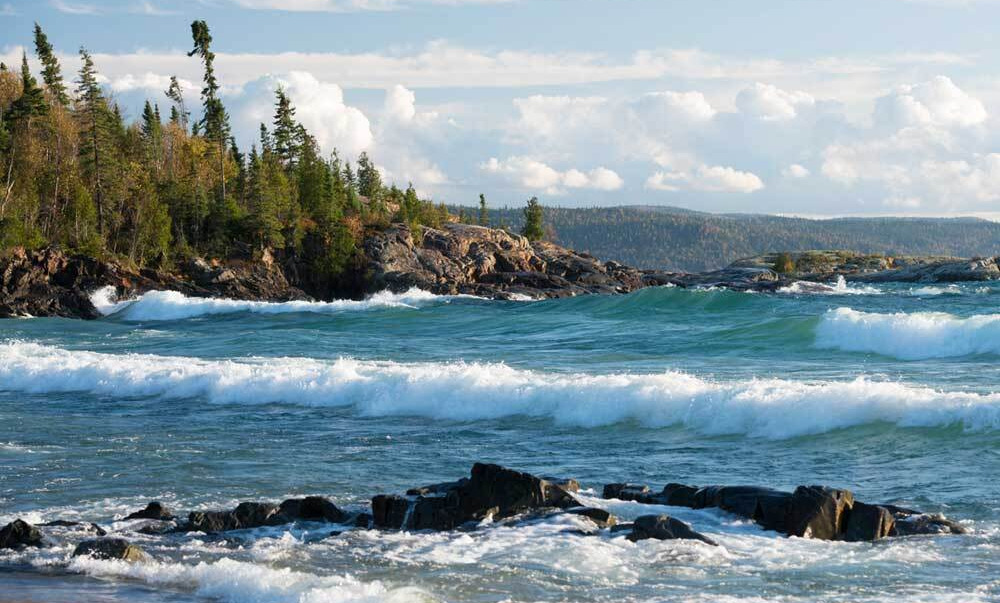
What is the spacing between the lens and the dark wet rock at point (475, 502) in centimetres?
1136

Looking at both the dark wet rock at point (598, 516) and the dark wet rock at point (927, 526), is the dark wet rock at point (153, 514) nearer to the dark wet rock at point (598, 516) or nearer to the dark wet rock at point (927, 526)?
the dark wet rock at point (598, 516)

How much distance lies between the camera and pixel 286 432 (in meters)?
17.9

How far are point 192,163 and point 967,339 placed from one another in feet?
203

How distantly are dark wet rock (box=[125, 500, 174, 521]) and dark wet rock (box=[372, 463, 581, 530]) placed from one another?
7.63 ft

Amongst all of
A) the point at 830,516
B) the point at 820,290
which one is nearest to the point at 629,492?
the point at 830,516

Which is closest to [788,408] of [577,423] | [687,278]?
[577,423]

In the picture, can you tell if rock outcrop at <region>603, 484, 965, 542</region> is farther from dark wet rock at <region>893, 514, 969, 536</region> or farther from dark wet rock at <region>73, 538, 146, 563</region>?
dark wet rock at <region>73, 538, 146, 563</region>

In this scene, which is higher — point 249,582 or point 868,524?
point 868,524

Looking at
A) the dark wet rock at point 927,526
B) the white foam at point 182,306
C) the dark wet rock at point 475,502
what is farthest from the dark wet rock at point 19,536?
the white foam at point 182,306

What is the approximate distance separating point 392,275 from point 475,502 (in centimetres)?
5928

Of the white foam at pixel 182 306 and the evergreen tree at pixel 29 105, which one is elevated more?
the evergreen tree at pixel 29 105

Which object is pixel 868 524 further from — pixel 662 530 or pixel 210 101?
pixel 210 101

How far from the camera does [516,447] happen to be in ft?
54.2

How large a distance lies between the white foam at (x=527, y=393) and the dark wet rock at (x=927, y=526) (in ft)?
18.9
